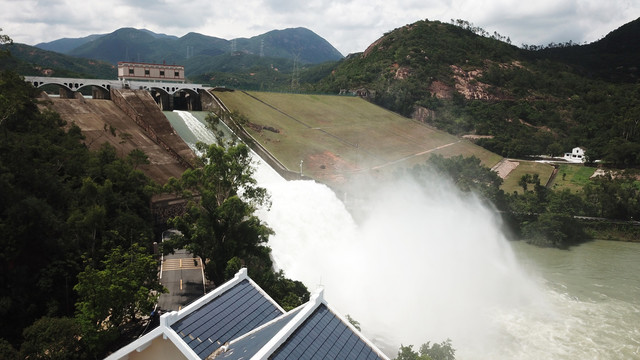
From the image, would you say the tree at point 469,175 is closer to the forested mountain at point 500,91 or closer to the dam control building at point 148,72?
the forested mountain at point 500,91

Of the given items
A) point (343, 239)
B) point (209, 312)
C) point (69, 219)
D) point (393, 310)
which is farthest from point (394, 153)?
point (209, 312)

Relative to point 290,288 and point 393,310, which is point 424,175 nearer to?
point 393,310

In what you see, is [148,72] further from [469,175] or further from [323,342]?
[323,342]

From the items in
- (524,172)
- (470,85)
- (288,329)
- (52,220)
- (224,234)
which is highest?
(470,85)

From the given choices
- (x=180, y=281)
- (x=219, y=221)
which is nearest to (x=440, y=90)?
(x=219, y=221)

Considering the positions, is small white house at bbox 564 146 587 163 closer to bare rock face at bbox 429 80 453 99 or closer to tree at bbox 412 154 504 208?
bare rock face at bbox 429 80 453 99

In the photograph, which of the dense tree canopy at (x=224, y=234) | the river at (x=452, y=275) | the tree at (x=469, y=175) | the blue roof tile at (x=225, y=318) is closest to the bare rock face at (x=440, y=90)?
the tree at (x=469, y=175)
